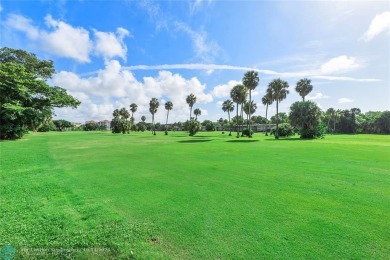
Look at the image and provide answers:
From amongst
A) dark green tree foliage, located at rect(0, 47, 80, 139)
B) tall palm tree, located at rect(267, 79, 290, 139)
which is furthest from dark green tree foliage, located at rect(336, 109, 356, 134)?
dark green tree foliage, located at rect(0, 47, 80, 139)

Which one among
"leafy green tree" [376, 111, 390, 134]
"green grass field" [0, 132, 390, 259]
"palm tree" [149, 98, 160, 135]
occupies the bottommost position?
"green grass field" [0, 132, 390, 259]

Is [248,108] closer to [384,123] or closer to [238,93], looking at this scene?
[238,93]

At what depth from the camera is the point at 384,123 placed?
93.4 meters

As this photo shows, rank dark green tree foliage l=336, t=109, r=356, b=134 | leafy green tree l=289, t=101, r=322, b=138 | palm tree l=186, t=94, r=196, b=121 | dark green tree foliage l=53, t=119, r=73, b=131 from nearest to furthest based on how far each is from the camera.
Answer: leafy green tree l=289, t=101, r=322, b=138
palm tree l=186, t=94, r=196, b=121
dark green tree foliage l=336, t=109, r=356, b=134
dark green tree foliage l=53, t=119, r=73, b=131

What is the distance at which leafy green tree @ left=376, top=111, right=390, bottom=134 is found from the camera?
92.4 m

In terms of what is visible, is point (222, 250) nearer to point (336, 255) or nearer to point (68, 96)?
Result: point (336, 255)

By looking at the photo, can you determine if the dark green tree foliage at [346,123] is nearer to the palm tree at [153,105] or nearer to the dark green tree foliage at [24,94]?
the palm tree at [153,105]

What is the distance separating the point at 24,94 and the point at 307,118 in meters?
59.6

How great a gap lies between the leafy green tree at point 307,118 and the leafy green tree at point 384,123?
2323 inches

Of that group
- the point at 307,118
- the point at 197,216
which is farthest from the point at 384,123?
the point at 197,216

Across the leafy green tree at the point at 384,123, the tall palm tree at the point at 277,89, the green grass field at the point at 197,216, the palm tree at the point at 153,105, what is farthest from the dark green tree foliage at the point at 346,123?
the green grass field at the point at 197,216

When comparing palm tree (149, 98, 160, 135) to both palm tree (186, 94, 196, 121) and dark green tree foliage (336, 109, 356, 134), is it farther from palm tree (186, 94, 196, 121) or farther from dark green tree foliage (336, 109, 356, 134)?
dark green tree foliage (336, 109, 356, 134)

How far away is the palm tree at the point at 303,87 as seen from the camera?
219 ft

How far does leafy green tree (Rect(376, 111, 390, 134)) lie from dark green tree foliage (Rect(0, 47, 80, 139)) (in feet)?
374
